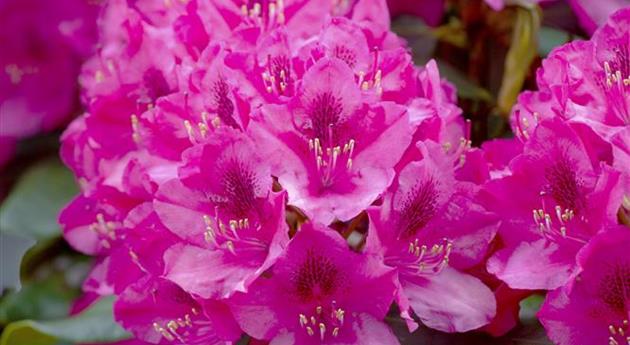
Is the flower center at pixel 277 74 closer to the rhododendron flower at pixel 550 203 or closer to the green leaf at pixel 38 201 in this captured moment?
the rhododendron flower at pixel 550 203

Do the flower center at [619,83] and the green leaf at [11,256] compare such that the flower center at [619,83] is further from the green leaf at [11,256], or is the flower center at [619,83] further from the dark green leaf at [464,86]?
the green leaf at [11,256]

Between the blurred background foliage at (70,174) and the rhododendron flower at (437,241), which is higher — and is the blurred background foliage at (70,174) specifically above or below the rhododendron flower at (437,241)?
below

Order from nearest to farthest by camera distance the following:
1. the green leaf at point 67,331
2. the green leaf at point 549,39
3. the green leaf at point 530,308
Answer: the green leaf at point 530,308 < the green leaf at point 67,331 < the green leaf at point 549,39

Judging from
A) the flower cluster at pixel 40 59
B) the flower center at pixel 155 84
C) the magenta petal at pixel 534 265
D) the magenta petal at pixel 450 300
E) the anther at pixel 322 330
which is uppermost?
the flower center at pixel 155 84

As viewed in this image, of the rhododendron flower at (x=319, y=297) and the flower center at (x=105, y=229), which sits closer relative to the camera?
the rhododendron flower at (x=319, y=297)

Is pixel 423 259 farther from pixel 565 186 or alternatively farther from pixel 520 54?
pixel 520 54

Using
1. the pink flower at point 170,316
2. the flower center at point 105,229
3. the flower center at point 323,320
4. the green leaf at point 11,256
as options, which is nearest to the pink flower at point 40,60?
the green leaf at point 11,256

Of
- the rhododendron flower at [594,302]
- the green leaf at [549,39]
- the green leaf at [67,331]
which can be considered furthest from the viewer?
the green leaf at [549,39]
